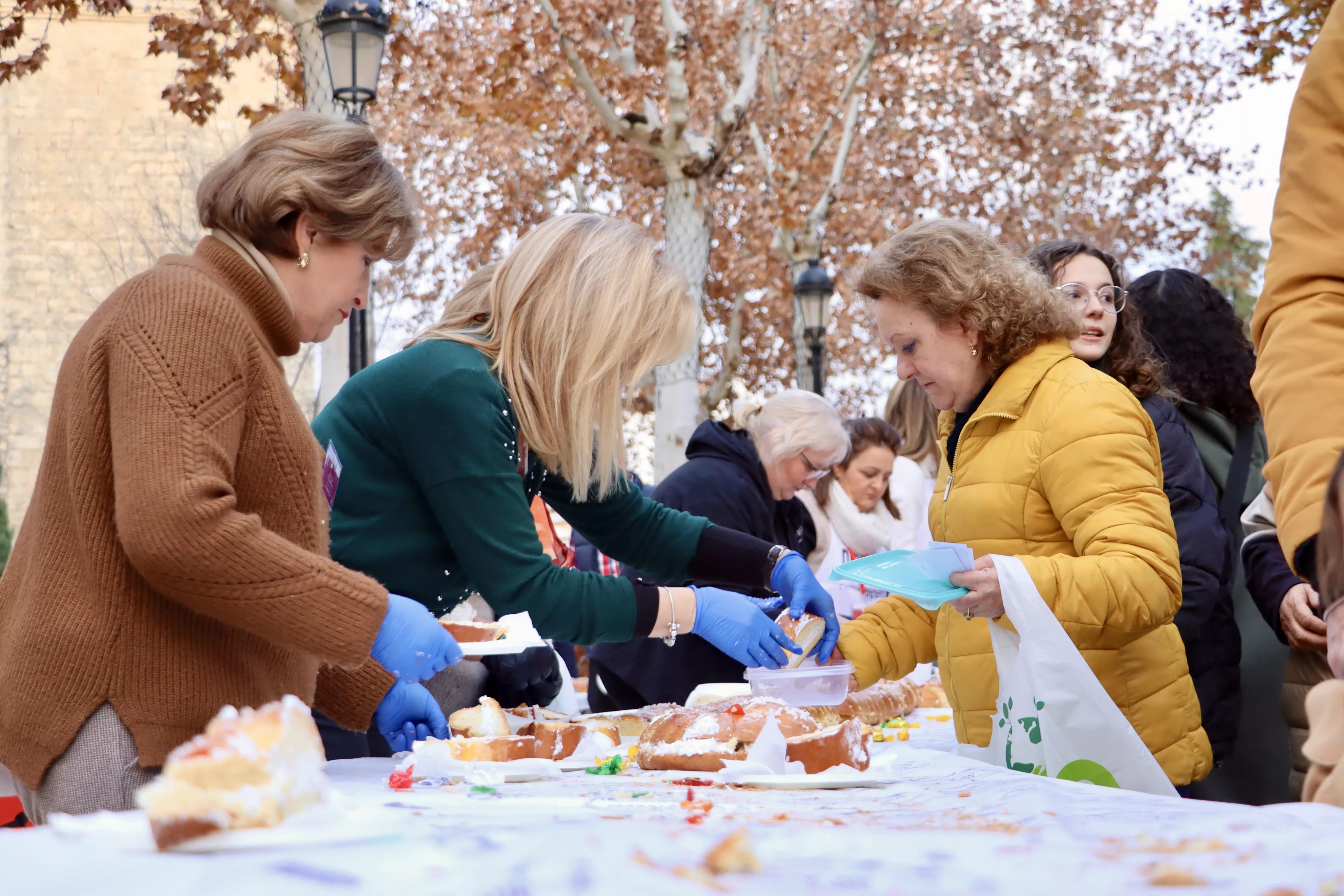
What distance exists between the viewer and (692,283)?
1046 centimetres

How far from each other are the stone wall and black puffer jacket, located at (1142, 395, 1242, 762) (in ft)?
66.0

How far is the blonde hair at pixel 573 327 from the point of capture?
264 centimetres

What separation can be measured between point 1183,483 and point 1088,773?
1.19 m

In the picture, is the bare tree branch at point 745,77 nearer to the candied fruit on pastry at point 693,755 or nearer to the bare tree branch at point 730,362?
the bare tree branch at point 730,362

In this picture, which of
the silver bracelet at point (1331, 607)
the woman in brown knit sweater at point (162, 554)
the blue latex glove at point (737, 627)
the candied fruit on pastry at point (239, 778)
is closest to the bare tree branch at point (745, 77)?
the blue latex glove at point (737, 627)

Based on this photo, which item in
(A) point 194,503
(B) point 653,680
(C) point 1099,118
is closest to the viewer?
(A) point 194,503

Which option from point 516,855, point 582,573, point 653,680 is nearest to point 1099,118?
point 653,680

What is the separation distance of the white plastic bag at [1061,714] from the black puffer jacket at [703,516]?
1795 mm

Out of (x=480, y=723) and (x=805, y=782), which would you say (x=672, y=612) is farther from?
(x=805, y=782)

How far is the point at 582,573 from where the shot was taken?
99.4 inches

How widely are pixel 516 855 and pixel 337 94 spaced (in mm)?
6003

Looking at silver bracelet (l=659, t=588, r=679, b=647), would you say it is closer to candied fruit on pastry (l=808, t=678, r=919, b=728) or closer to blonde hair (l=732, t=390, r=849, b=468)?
candied fruit on pastry (l=808, t=678, r=919, b=728)

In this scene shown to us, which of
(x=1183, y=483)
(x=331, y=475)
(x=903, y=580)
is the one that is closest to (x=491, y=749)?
(x=331, y=475)

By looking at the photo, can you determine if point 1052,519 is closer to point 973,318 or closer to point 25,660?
point 973,318
